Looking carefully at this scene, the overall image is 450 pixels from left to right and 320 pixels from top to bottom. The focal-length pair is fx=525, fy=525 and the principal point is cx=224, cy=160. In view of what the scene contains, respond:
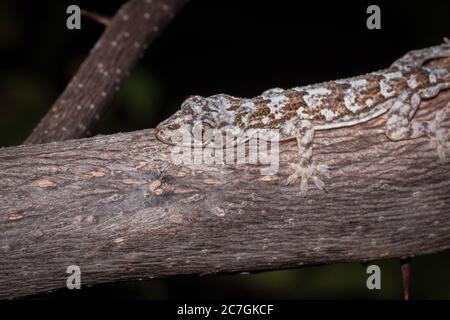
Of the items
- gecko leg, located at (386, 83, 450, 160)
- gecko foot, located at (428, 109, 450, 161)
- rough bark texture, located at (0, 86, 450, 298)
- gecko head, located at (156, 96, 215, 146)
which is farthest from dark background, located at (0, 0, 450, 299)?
gecko foot, located at (428, 109, 450, 161)

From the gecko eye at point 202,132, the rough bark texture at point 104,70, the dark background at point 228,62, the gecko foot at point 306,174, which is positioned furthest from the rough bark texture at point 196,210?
the dark background at point 228,62

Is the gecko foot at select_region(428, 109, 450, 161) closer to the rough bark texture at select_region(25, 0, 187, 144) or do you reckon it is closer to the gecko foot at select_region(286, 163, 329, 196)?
the gecko foot at select_region(286, 163, 329, 196)

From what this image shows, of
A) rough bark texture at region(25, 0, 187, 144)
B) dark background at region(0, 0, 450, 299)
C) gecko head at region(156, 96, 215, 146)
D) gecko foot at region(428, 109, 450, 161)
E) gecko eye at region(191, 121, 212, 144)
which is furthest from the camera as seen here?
dark background at region(0, 0, 450, 299)

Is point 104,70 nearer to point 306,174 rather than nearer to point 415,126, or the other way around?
point 306,174

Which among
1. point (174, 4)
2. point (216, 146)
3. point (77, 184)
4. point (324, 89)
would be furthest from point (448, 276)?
point (77, 184)

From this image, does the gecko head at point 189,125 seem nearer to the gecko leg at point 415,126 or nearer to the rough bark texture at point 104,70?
the rough bark texture at point 104,70

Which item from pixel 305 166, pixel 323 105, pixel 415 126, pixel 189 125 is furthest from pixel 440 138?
pixel 189 125

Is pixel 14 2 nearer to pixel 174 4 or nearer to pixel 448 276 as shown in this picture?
pixel 174 4
